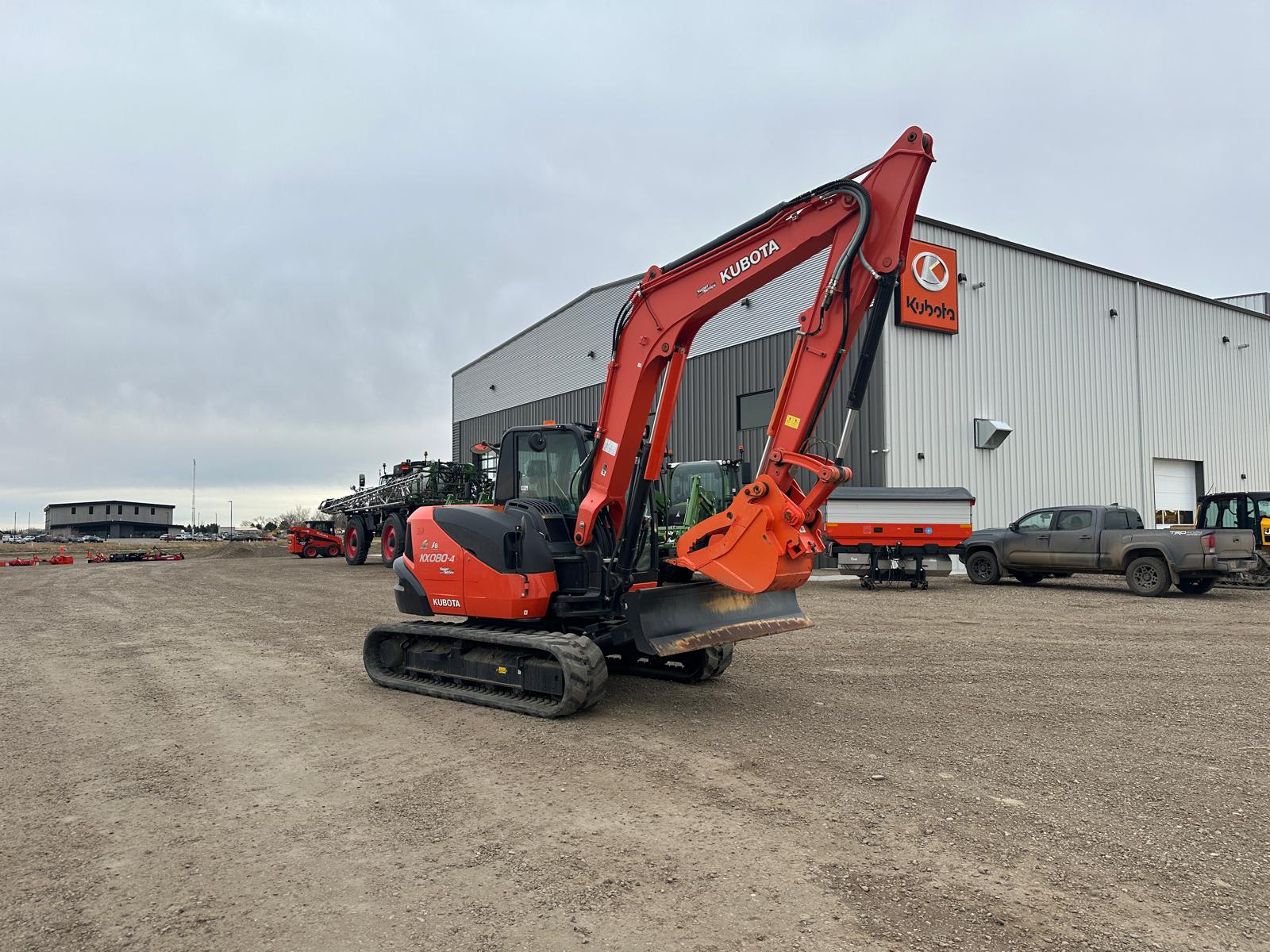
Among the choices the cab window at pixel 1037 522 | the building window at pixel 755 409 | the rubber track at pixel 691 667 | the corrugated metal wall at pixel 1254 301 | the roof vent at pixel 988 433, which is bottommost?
the rubber track at pixel 691 667

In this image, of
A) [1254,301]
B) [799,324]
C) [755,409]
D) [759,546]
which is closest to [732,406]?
[755,409]

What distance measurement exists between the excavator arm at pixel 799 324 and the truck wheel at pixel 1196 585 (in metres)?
14.4

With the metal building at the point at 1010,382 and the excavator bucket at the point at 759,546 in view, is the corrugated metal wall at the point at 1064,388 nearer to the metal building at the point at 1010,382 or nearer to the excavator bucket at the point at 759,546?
the metal building at the point at 1010,382

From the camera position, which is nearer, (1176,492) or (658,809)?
(658,809)

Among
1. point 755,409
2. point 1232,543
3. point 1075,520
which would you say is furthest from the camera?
point 755,409

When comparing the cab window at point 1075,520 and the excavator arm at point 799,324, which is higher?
the excavator arm at point 799,324

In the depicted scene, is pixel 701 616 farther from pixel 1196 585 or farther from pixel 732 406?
pixel 732 406

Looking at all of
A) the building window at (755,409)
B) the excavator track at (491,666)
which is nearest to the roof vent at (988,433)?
the building window at (755,409)

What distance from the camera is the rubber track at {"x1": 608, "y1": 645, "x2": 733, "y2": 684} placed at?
331 inches

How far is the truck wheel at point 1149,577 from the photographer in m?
17.0

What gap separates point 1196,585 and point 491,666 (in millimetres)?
16097

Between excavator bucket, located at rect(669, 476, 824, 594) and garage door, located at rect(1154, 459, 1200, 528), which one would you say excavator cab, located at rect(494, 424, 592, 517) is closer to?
excavator bucket, located at rect(669, 476, 824, 594)

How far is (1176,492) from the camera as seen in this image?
3041 cm

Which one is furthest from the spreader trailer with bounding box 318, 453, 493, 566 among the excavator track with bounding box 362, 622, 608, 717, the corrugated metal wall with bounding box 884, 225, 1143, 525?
the excavator track with bounding box 362, 622, 608, 717
